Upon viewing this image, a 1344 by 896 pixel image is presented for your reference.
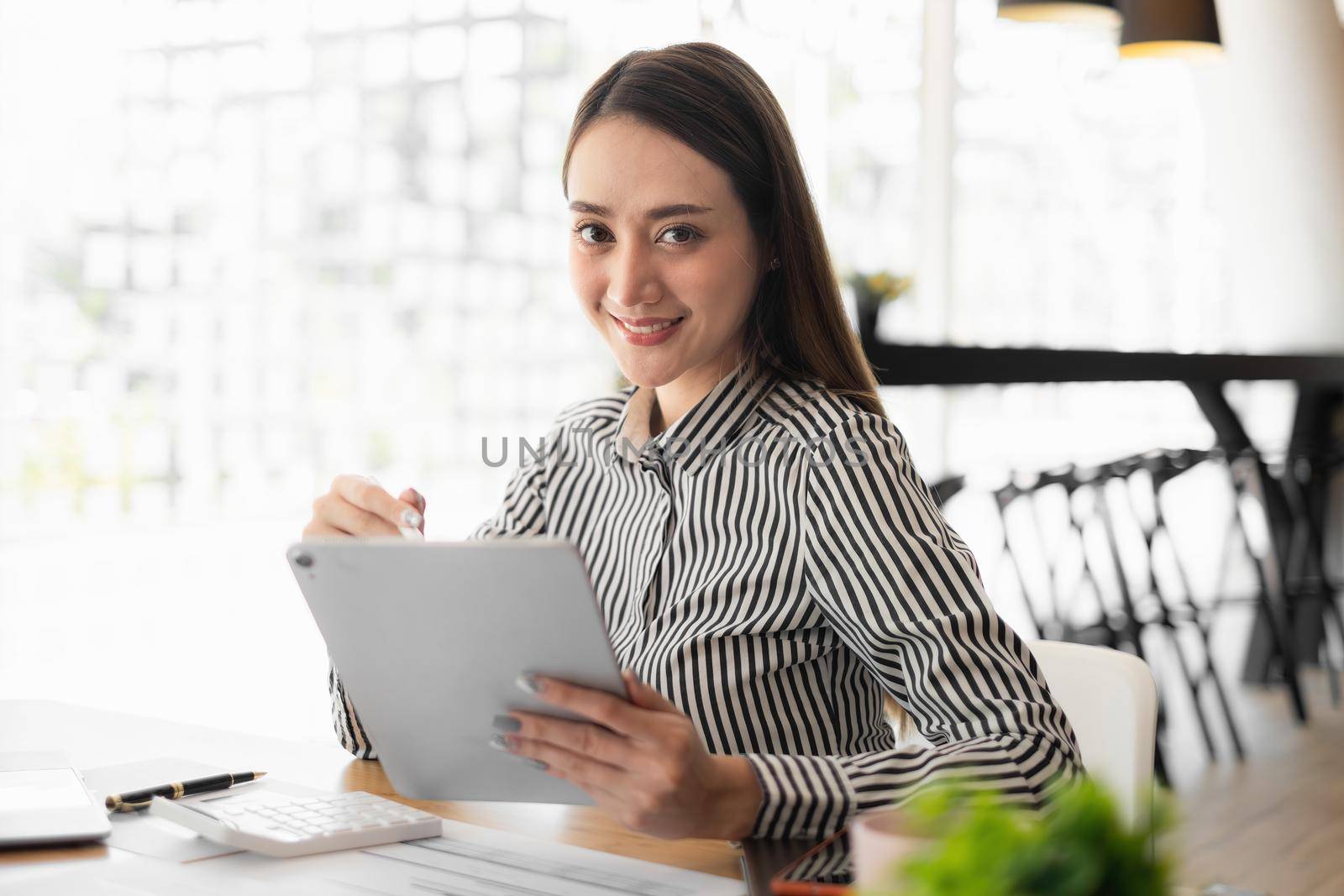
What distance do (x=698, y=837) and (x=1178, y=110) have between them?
19.5 feet

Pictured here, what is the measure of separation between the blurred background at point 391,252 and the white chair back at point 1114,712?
1.23 m

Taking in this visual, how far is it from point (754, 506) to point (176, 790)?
1.93 ft

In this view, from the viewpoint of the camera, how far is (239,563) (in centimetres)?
396

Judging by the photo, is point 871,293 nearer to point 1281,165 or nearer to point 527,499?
point 527,499

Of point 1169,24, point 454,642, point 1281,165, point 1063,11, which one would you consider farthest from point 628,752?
point 1281,165

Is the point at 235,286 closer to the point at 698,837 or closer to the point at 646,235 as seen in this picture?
the point at 646,235

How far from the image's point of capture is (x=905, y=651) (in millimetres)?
1176

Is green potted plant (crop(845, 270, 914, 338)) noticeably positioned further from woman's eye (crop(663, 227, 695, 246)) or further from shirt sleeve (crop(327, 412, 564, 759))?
woman's eye (crop(663, 227, 695, 246))

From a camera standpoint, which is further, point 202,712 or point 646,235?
point 202,712

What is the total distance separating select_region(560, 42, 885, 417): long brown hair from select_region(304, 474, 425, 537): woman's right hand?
0.41m

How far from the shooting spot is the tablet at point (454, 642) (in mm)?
867

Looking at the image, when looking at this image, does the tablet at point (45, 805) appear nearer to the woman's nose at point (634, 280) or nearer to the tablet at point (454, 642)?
the tablet at point (454, 642)

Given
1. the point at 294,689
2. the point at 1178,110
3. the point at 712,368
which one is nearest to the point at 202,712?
the point at 294,689

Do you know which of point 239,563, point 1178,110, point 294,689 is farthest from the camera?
point 1178,110
